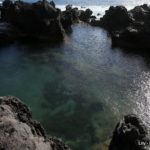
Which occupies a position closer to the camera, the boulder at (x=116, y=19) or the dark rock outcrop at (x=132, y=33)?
the dark rock outcrop at (x=132, y=33)

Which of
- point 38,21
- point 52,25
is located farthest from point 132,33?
point 38,21

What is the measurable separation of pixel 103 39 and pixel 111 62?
13.5 metres

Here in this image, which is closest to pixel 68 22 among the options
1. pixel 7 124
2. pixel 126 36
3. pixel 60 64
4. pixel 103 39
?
pixel 103 39

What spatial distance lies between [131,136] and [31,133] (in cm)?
782

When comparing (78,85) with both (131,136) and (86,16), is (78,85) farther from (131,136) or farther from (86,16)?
(86,16)

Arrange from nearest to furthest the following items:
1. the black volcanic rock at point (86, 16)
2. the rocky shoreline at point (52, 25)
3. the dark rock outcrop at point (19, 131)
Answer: the dark rock outcrop at point (19, 131) → the rocky shoreline at point (52, 25) → the black volcanic rock at point (86, 16)

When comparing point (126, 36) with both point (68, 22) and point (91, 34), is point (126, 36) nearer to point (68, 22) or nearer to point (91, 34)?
point (91, 34)

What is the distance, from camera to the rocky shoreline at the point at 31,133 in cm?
1266

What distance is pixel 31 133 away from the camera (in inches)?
555

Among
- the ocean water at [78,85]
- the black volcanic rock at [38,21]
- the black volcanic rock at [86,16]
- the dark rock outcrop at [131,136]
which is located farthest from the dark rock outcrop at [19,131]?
the black volcanic rock at [86,16]

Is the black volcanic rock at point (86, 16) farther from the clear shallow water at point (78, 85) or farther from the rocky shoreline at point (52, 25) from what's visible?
the clear shallow water at point (78, 85)

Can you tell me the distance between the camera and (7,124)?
13.5m

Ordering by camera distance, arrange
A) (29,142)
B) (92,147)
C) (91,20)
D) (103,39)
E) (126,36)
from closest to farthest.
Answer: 1. (29,142)
2. (92,147)
3. (126,36)
4. (103,39)
5. (91,20)

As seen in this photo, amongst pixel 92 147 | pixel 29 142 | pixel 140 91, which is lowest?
pixel 92 147
